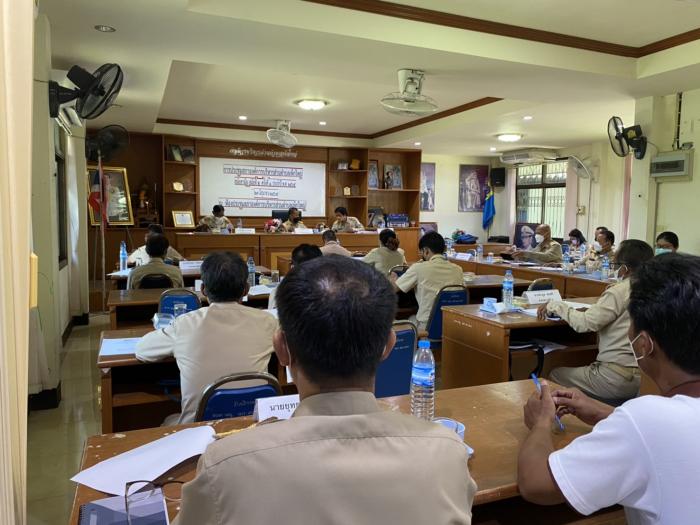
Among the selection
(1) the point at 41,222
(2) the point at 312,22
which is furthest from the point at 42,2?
(2) the point at 312,22

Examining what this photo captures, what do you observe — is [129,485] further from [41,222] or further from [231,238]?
[231,238]

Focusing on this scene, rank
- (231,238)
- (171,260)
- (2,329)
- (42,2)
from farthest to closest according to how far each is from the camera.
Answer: (231,238), (171,260), (42,2), (2,329)

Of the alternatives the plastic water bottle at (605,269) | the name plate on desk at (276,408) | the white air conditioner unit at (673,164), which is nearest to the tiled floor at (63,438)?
the name plate on desk at (276,408)

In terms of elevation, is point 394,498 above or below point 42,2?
below

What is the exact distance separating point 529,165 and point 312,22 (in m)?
9.21

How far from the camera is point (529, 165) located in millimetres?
11812

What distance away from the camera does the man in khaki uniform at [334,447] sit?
72 centimetres

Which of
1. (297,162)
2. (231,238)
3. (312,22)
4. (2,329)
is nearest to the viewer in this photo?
(2,329)

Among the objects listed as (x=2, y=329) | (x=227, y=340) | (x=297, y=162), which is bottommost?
(x=227, y=340)

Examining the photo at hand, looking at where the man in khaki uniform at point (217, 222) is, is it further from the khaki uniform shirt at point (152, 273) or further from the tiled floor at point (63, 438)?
the khaki uniform shirt at point (152, 273)

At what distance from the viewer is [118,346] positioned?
98.9 inches

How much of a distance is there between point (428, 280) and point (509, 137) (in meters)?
5.98

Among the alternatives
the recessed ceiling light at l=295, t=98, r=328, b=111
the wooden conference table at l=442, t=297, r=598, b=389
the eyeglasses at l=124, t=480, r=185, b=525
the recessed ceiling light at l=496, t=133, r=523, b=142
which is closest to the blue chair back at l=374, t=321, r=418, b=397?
the wooden conference table at l=442, t=297, r=598, b=389

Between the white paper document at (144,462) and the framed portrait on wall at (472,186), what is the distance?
38.3ft
